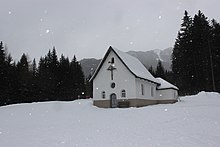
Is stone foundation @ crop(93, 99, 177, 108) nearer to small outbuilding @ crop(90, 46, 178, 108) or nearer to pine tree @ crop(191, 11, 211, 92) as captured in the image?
small outbuilding @ crop(90, 46, 178, 108)

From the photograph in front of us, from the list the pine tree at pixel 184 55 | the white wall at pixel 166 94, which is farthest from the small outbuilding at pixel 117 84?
the pine tree at pixel 184 55

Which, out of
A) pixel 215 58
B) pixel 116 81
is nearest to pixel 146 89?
pixel 116 81

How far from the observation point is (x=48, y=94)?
5319 centimetres

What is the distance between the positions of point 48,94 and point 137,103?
29.9 meters

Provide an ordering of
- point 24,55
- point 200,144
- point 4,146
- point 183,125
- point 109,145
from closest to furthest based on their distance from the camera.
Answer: point 200,144
point 109,145
point 4,146
point 183,125
point 24,55

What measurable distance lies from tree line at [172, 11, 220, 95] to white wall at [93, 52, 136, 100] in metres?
20.0

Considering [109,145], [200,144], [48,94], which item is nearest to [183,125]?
[200,144]

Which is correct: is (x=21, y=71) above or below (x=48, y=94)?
above

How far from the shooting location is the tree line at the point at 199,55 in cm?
4409

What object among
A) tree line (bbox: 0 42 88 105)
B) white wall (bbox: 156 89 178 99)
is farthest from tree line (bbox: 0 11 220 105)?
white wall (bbox: 156 89 178 99)

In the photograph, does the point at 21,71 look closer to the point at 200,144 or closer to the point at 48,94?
the point at 48,94

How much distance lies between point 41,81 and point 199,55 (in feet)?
111

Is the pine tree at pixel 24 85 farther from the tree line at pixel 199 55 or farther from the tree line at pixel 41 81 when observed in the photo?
the tree line at pixel 199 55

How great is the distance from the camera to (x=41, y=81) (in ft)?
171
